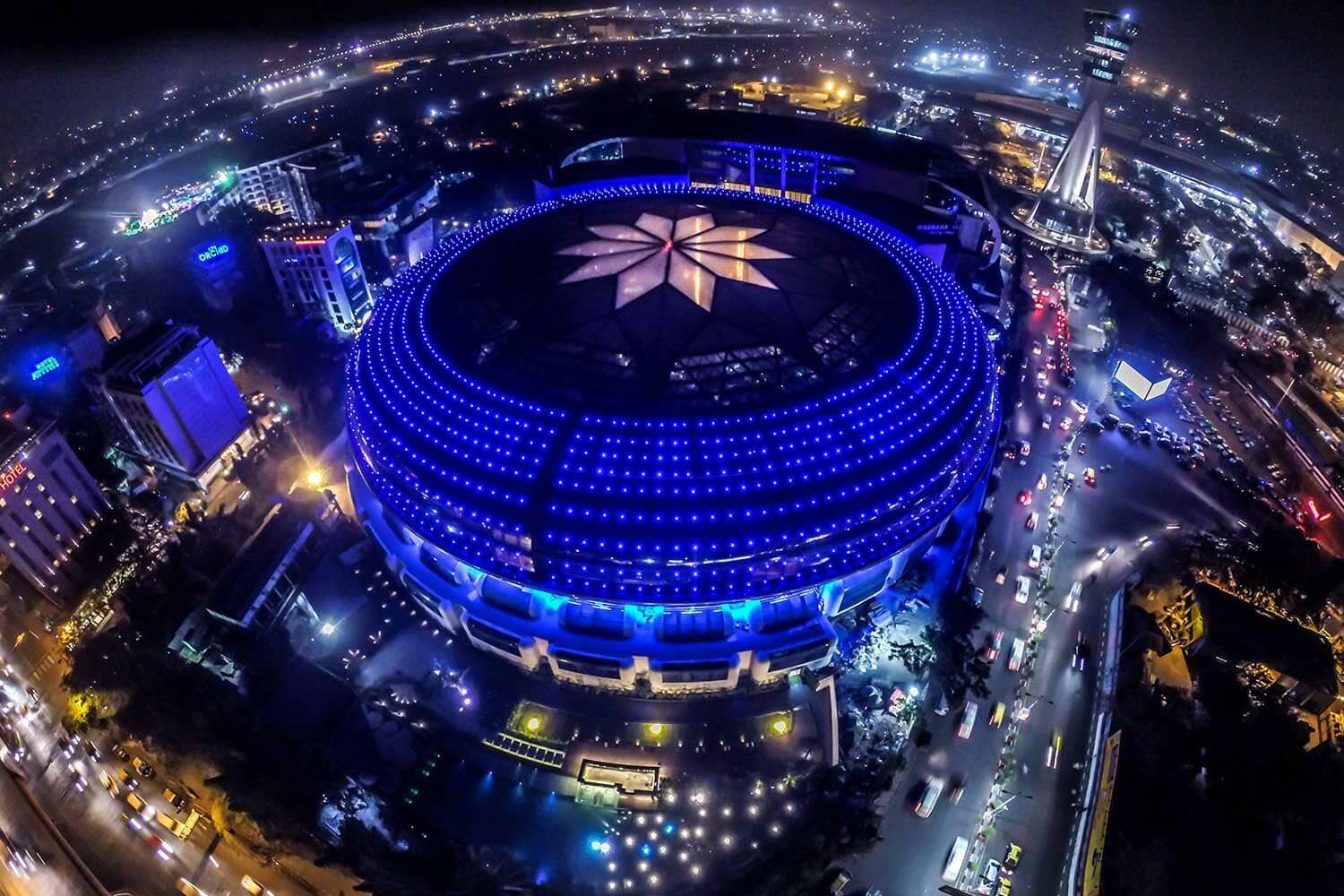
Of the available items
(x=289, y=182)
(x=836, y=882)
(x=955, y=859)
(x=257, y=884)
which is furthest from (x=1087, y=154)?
(x=257, y=884)

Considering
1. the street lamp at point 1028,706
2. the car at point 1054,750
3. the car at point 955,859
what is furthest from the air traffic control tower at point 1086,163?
the car at point 955,859

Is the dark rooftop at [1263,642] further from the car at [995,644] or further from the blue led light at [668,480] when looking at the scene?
the blue led light at [668,480]

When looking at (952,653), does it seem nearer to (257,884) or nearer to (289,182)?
(257,884)

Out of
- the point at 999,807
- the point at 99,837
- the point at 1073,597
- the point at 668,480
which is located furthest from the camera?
the point at 1073,597

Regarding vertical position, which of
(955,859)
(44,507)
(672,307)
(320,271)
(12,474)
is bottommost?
(955,859)

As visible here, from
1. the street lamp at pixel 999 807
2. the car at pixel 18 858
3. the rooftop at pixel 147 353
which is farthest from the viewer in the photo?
the rooftop at pixel 147 353

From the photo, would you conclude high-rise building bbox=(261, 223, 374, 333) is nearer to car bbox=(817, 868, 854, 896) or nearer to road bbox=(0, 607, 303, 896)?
road bbox=(0, 607, 303, 896)

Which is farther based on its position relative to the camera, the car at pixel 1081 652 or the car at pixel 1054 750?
the car at pixel 1081 652

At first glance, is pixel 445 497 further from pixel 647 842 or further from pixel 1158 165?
pixel 1158 165
